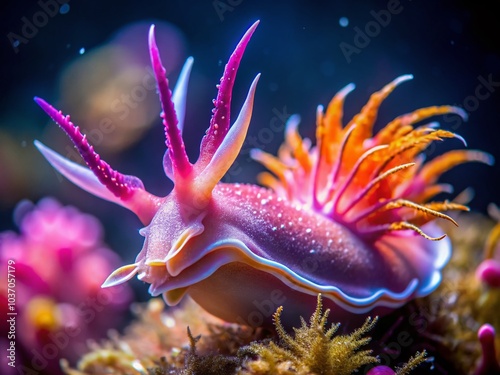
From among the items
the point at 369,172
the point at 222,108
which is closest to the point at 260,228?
the point at 222,108

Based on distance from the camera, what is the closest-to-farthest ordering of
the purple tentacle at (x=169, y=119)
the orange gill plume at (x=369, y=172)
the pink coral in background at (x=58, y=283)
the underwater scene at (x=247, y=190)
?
the purple tentacle at (x=169, y=119) < the underwater scene at (x=247, y=190) < the orange gill plume at (x=369, y=172) < the pink coral in background at (x=58, y=283)

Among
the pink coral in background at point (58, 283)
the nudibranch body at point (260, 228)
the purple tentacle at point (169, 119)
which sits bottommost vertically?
the pink coral in background at point (58, 283)

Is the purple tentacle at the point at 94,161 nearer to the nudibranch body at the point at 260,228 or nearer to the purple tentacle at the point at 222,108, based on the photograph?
the nudibranch body at the point at 260,228

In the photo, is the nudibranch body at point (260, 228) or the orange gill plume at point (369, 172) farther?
the orange gill plume at point (369, 172)

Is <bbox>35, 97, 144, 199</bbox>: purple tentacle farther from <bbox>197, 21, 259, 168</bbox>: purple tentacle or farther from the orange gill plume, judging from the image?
the orange gill plume

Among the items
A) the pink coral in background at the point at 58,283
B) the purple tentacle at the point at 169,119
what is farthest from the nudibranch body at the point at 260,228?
the pink coral in background at the point at 58,283
